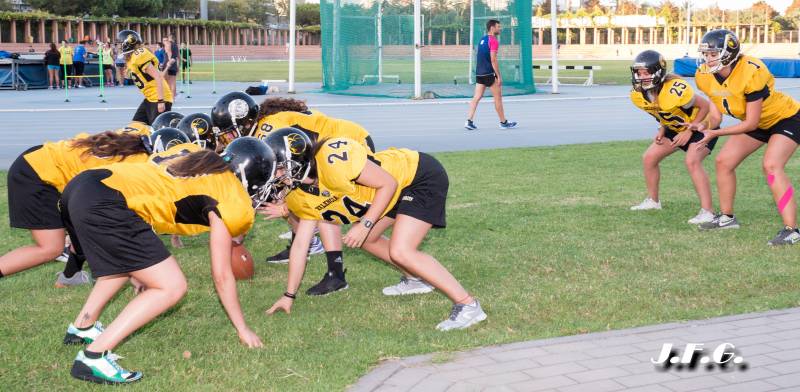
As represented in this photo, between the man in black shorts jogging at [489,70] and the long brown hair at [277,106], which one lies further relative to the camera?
the man in black shorts jogging at [489,70]

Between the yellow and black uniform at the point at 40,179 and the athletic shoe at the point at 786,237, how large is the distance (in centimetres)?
590

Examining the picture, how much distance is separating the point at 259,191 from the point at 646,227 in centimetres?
517

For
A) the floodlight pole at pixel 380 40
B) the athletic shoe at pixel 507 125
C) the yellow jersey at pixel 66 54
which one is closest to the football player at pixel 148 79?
the athletic shoe at pixel 507 125

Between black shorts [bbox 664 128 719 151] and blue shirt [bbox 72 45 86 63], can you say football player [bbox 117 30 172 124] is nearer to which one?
black shorts [bbox 664 128 719 151]

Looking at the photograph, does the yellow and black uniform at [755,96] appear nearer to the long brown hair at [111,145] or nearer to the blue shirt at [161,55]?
the long brown hair at [111,145]

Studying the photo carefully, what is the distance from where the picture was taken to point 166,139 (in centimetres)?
659

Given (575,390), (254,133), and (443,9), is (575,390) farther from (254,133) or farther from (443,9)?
(443,9)

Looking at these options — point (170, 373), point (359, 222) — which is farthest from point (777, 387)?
point (170, 373)

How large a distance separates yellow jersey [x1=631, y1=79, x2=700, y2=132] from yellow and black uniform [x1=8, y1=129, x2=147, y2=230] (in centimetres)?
542

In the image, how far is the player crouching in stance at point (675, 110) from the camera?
912 centimetres

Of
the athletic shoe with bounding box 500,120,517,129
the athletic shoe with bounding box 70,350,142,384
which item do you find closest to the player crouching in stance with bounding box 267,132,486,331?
the athletic shoe with bounding box 70,350,142,384

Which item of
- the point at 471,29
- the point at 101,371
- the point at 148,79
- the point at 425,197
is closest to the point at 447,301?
the point at 425,197

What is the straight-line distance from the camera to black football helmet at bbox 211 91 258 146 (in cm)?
726

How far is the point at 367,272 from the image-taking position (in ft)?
25.9
